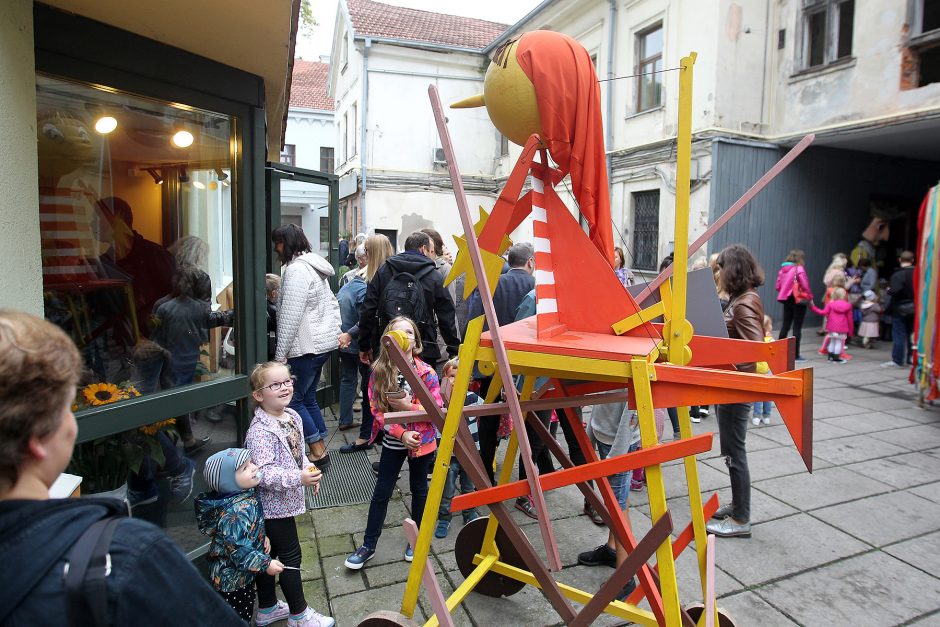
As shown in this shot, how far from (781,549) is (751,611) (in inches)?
30.5

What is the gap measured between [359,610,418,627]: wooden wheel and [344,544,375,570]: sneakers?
3.17ft

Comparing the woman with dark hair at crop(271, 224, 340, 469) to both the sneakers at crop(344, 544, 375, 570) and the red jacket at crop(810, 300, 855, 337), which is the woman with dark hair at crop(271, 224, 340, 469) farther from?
the red jacket at crop(810, 300, 855, 337)

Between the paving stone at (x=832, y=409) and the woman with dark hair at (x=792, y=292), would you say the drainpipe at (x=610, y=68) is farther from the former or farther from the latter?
the paving stone at (x=832, y=409)

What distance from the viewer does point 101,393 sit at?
2.67 meters

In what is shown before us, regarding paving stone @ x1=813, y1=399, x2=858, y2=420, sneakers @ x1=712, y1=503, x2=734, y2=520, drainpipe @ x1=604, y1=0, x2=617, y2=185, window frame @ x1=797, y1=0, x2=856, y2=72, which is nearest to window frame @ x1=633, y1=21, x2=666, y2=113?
drainpipe @ x1=604, y1=0, x2=617, y2=185

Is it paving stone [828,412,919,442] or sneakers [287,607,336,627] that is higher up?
paving stone [828,412,919,442]

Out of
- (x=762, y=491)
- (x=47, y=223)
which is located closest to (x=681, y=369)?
(x=47, y=223)

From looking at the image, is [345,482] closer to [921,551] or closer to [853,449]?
[921,551]

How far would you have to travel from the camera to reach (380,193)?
59.8 feet

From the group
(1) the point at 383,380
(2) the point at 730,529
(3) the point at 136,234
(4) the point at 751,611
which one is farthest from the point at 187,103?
(2) the point at 730,529

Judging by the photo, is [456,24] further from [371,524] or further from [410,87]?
[371,524]

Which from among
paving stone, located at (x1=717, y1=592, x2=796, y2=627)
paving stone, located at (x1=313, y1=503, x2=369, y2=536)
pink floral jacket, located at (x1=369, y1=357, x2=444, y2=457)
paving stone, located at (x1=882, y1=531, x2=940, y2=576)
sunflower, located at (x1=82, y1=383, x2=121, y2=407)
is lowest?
paving stone, located at (x1=313, y1=503, x2=369, y2=536)

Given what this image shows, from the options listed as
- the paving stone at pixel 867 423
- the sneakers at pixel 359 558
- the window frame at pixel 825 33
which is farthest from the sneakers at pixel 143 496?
the window frame at pixel 825 33

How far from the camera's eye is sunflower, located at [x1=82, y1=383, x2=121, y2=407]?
259 centimetres
